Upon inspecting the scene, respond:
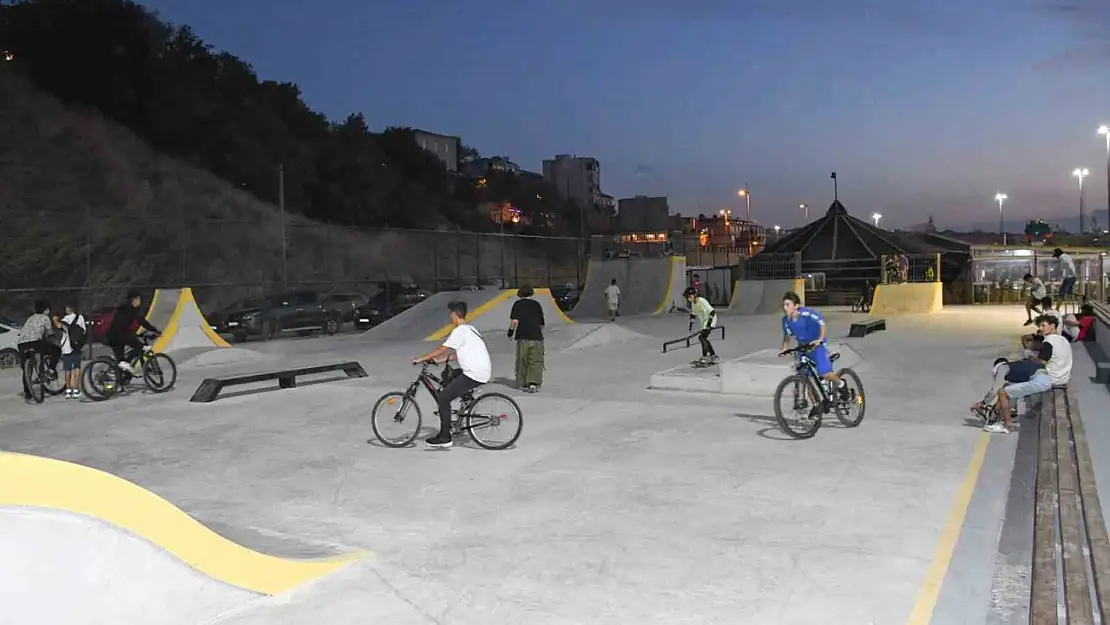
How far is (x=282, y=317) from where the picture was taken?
85.1 ft

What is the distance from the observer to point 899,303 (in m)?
32.9

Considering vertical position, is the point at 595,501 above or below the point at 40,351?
below

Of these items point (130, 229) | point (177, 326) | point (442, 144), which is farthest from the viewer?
point (442, 144)

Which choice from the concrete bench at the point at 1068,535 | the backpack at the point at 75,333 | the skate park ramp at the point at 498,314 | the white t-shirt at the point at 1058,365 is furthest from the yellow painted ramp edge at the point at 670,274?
the concrete bench at the point at 1068,535

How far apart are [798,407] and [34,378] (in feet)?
37.2

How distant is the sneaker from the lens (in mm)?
8750

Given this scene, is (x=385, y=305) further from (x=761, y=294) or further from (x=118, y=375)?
(x=118, y=375)

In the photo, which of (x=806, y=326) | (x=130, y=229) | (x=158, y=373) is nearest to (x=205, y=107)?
(x=130, y=229)

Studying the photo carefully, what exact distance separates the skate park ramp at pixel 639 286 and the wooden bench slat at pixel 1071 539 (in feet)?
90.2

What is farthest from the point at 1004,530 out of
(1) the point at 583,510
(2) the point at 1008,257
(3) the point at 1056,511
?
(2) the point at 1008,257

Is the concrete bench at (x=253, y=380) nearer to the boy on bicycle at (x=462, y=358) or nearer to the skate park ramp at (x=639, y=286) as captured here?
the boy on bicycle at (x=462, y=358)

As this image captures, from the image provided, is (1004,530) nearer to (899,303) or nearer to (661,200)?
(899,303)

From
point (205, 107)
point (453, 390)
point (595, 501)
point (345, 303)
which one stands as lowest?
point (595, 501)

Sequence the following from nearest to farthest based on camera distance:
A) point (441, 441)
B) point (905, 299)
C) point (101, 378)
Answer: point (441, 441), point (101, 378), point (905, 299)
